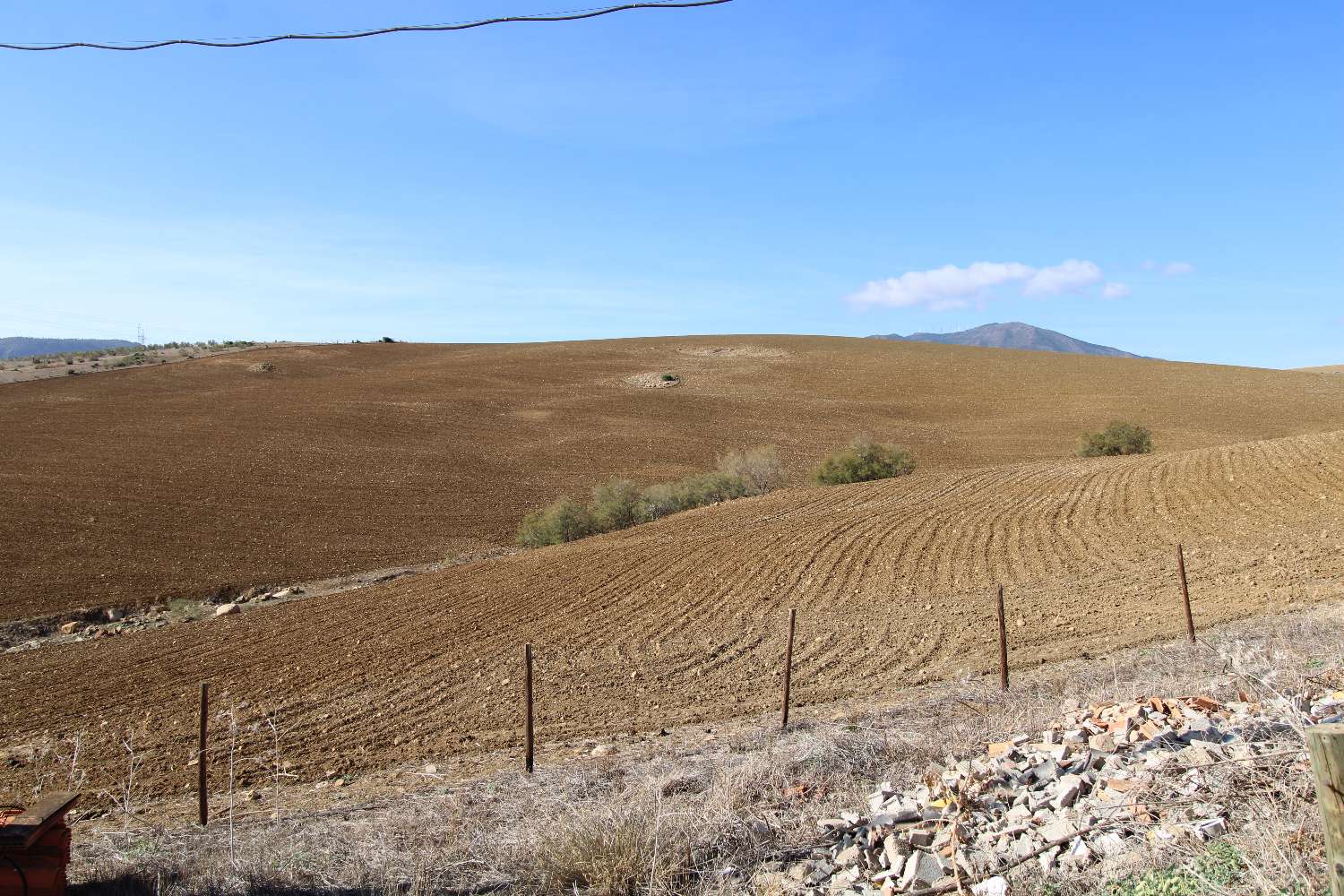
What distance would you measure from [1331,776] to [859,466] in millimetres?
33638

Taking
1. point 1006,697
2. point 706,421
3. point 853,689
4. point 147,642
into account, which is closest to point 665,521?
point 147,642

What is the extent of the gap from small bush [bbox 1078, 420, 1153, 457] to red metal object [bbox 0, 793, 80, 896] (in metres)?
41.1

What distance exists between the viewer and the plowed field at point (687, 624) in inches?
456

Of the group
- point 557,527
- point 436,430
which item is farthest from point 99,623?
point 436,430

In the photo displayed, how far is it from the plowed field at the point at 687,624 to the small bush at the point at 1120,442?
586 inches

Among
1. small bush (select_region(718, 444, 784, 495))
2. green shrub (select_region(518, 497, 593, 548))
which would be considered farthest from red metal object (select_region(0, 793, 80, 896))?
small bush (select_region(718, 444, 784, 495))

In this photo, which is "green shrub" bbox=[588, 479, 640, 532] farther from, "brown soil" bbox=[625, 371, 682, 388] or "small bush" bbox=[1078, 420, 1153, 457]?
"brown soil" bbox=[625, 371, 682, 388]

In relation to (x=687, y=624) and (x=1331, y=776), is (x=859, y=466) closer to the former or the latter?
(x=687, y=624)

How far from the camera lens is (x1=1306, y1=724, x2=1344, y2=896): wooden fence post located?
284 cm

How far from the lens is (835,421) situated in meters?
59.0

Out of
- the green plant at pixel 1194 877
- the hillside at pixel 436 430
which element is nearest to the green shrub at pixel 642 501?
the hillside at pixel 436 430

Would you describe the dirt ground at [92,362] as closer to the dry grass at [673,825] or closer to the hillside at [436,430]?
the hillside at [436,430]

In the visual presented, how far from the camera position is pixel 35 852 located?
4.51 metres

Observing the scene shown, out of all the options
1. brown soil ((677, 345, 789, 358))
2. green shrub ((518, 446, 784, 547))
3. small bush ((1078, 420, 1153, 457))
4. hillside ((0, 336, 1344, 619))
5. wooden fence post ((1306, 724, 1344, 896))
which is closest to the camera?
wooden fence post ((1306, 724, 1344, 896))
